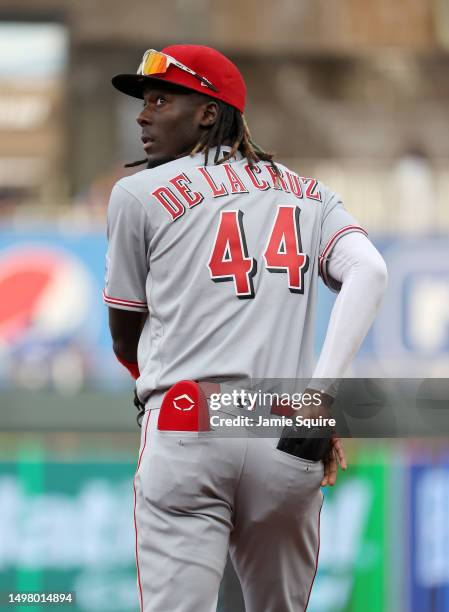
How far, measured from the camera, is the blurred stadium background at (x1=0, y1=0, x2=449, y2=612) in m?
5.32

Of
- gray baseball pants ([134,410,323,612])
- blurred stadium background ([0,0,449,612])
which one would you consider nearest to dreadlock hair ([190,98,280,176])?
gray baseball pants ([134,410,323,612])

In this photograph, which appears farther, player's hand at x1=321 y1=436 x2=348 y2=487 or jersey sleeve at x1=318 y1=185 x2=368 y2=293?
jersey sleeve at x1=318 y1=185 x2=368 y2=293

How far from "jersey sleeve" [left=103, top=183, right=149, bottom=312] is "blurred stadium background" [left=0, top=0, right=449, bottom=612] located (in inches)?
38.1

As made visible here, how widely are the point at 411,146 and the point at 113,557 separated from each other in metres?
7.21

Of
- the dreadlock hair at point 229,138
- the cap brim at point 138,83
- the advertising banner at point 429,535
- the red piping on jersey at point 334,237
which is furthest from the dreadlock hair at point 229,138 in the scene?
the advertising banner at point 429,535

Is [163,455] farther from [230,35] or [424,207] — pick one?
[230,35]

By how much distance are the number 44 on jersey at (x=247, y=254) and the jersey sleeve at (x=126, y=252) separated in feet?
0.61

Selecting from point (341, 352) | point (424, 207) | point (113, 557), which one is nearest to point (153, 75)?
point (341, 352)

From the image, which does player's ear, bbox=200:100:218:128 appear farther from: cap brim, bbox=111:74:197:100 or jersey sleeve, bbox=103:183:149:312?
jersey sleeve, bbox=103:183:149:312

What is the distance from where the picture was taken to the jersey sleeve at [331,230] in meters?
3.08

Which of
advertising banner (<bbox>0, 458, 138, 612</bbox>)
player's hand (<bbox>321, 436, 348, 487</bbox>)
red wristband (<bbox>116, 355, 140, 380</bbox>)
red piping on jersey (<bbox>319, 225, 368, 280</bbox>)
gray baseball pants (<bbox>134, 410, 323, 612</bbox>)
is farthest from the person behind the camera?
advertising banner (<bbox>0, 458, 138, 612</bbox>)

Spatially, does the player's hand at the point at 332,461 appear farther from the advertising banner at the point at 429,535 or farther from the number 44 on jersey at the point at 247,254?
the advertising banner at the point at 429,535

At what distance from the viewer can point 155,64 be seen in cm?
312

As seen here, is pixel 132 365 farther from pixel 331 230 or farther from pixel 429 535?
pixel 429 535
